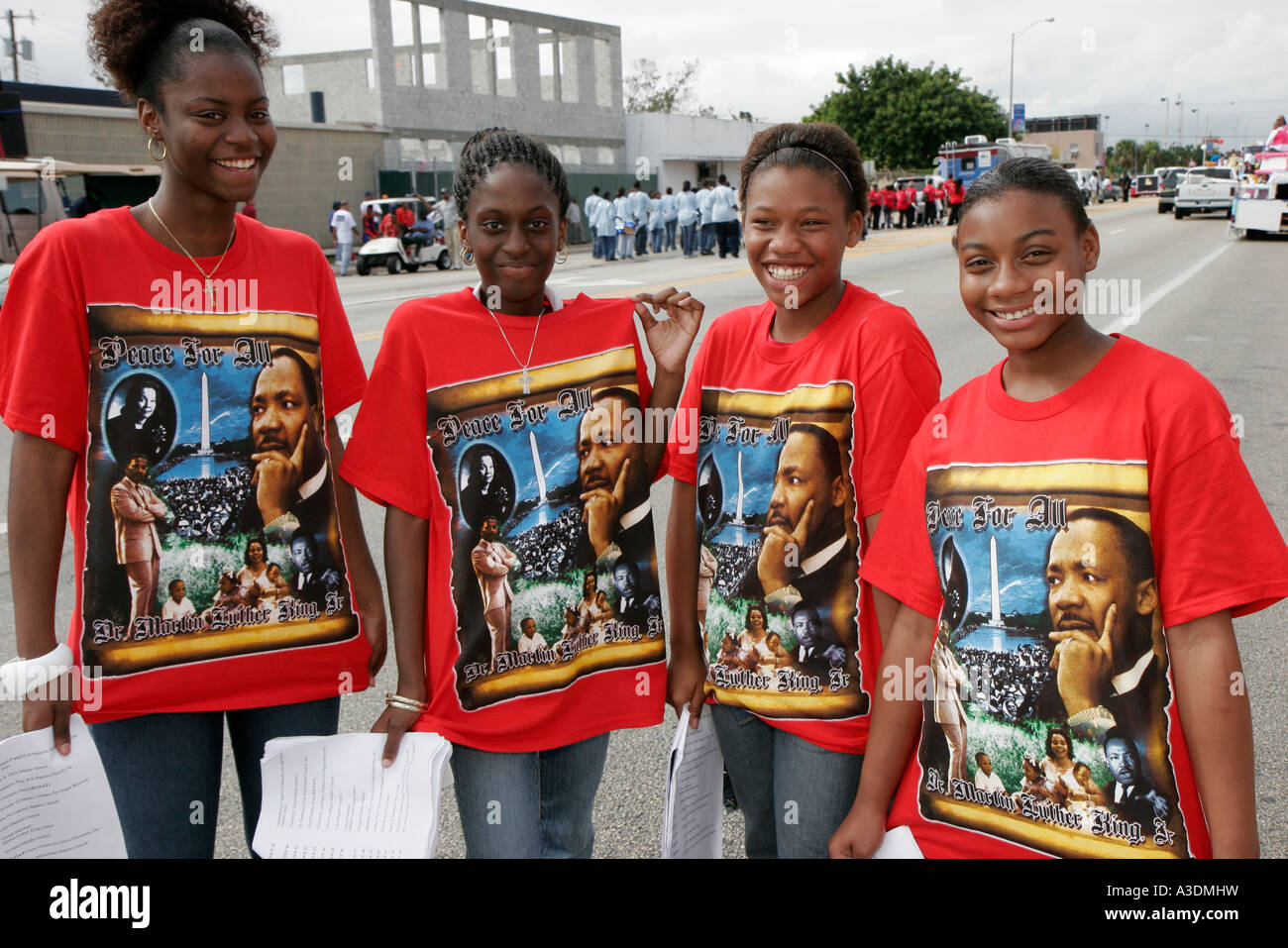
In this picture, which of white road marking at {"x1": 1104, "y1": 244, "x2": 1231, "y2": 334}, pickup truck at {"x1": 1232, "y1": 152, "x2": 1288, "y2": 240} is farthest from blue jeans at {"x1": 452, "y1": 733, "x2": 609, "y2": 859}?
pickup truck at {"x1": 1232, "y1": 152, "x2": 1288, "y2": 240}

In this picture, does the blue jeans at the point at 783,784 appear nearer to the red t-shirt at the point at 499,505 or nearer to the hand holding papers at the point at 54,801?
the red t-shirt at the point at 499,505

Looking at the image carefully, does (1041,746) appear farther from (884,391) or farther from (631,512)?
(631,512)

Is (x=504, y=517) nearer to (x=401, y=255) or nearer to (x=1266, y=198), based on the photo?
(x=401, y=255)

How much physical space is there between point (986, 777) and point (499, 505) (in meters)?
1.03

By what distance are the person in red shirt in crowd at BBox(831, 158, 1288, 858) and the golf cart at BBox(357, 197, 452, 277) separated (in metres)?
24.0

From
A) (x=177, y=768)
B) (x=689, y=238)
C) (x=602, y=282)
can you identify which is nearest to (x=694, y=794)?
(x=177, y=768)

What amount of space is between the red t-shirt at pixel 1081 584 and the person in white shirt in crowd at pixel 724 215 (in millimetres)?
24406

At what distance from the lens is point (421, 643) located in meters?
2.21

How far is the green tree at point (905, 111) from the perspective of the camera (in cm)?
6056

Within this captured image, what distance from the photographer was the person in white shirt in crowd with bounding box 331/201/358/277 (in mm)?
24125

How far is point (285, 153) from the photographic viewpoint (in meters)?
30.5

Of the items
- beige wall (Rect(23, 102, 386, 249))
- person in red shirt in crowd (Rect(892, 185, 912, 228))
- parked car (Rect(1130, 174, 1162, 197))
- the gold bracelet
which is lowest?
the gold bracelet

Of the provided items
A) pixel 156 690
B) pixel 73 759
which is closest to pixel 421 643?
pixel 156 690

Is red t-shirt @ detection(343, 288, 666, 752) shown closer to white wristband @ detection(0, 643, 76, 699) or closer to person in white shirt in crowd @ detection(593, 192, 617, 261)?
white wristband @ detection(0, 643, 76, 699)
